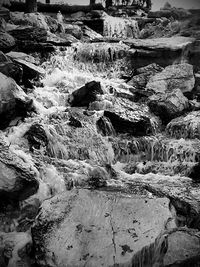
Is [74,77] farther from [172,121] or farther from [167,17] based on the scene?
[167,17]

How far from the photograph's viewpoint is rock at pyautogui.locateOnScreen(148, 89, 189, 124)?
868 cm

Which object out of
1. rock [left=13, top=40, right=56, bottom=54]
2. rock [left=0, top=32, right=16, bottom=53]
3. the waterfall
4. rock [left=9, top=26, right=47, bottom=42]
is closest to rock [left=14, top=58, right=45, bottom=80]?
rock [left=0, top=32, right=16, bottom=53]

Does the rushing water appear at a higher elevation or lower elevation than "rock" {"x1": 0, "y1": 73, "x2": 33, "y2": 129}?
lower

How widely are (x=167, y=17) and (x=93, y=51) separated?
10598 mm

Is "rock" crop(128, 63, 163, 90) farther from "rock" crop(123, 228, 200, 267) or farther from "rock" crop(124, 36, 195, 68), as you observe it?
"rock" crop(123, 228, 200, 267)

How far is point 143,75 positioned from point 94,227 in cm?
782

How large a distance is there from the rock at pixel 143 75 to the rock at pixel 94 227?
6479 mm

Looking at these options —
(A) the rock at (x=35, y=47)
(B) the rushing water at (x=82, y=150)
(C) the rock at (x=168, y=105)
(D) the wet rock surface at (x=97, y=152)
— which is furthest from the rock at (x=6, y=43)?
(C) the rock at (x=168, y=105)

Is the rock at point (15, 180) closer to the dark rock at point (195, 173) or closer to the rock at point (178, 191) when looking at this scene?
the rock at point (178, 191)

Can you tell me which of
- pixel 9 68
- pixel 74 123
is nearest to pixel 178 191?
pixel 74 123

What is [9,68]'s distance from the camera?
8500 mm

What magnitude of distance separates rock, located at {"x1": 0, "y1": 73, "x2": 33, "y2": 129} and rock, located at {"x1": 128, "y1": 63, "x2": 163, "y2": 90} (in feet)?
13.4

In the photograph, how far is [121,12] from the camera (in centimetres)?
2212

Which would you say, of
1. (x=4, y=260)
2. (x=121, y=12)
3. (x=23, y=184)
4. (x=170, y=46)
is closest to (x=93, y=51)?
(x=170, y=46)
